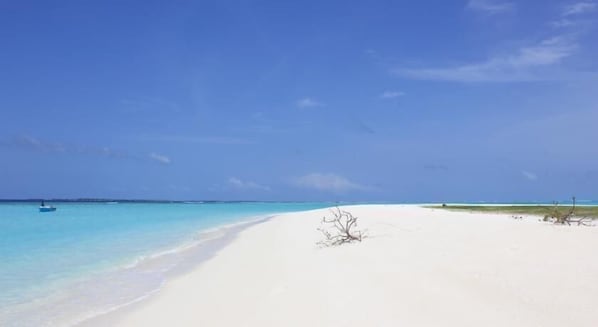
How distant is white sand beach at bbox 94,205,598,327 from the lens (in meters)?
Result: 5.96

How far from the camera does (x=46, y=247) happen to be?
58.0 feet

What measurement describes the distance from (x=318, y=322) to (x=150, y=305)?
134 inches

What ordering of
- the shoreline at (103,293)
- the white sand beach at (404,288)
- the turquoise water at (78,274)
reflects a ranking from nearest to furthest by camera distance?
1. the white sand beach at (404,288)
2. the shoreline at (103,293)
3. the turquoise water at (78,274)

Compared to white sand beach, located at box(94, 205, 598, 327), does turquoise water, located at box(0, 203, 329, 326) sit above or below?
below

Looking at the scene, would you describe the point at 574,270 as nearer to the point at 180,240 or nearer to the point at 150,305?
the point at 150,305

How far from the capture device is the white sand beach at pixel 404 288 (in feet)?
19.6

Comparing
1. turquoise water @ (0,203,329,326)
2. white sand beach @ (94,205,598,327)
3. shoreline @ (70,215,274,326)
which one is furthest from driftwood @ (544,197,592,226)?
turquoise water @ (0,203,329,326)

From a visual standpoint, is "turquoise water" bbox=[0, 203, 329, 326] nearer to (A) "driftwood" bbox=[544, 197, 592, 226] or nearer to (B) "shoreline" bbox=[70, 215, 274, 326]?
(B) "shoreline" bbox=[70, 215, 274, 326]

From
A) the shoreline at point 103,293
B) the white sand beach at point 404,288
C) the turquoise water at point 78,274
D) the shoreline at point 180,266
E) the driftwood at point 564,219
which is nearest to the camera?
the white sand beach at point 404,288

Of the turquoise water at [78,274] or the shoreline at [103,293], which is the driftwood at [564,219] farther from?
the turquoise water at [78,274]

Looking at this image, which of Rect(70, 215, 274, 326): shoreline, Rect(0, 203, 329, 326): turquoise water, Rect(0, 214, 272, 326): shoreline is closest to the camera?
Rect(70, 215, 274, 326): shoreline

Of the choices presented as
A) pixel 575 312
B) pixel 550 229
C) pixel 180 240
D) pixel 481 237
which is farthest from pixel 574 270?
pixel 180 240

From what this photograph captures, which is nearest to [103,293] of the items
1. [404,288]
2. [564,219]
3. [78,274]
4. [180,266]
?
[78,274]

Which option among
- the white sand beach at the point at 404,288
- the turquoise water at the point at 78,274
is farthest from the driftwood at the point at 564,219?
the turquoise water at the point at 78,274
